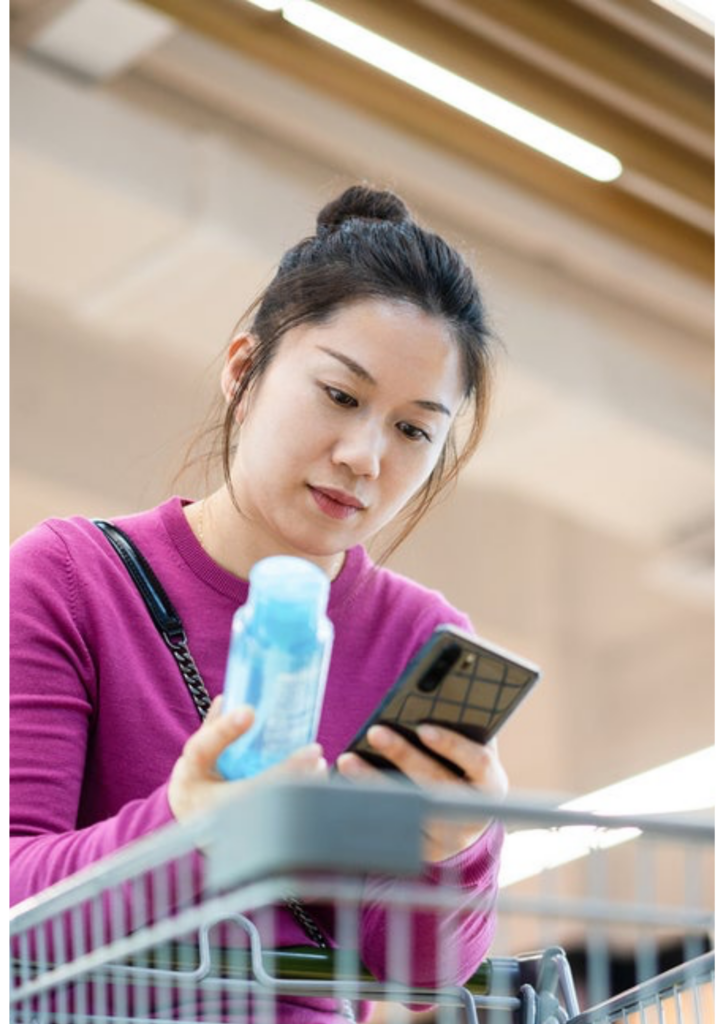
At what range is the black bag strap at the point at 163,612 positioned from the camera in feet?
4.58

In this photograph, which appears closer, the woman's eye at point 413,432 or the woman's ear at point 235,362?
the woman's eye at point 413,432

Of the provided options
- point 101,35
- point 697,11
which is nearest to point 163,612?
point 697,11

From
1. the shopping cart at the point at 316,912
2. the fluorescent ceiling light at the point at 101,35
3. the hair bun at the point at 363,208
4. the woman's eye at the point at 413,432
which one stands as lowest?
the shopping cart at the point at 316,912

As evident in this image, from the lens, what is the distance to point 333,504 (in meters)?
1.44

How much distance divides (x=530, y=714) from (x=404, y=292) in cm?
531

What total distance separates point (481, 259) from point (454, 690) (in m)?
2.44

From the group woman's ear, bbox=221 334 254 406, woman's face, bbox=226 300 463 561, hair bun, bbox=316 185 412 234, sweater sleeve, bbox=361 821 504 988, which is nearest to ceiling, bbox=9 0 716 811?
hair bun, bbox=316 185 412 234

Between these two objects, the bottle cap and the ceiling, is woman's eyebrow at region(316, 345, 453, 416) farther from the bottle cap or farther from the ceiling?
the ceiling

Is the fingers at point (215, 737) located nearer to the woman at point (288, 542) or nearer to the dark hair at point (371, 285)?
the woman at point (288, 542)

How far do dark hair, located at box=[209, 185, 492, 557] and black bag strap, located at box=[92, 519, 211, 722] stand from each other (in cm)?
18

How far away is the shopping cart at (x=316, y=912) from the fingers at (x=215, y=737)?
2.2 inches

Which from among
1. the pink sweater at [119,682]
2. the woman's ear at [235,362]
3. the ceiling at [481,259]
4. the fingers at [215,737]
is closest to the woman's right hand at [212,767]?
the fingers at [215,737]

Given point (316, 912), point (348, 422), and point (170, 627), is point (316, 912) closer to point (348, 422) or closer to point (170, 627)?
point (170, 627)

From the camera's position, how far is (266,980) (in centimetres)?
114
